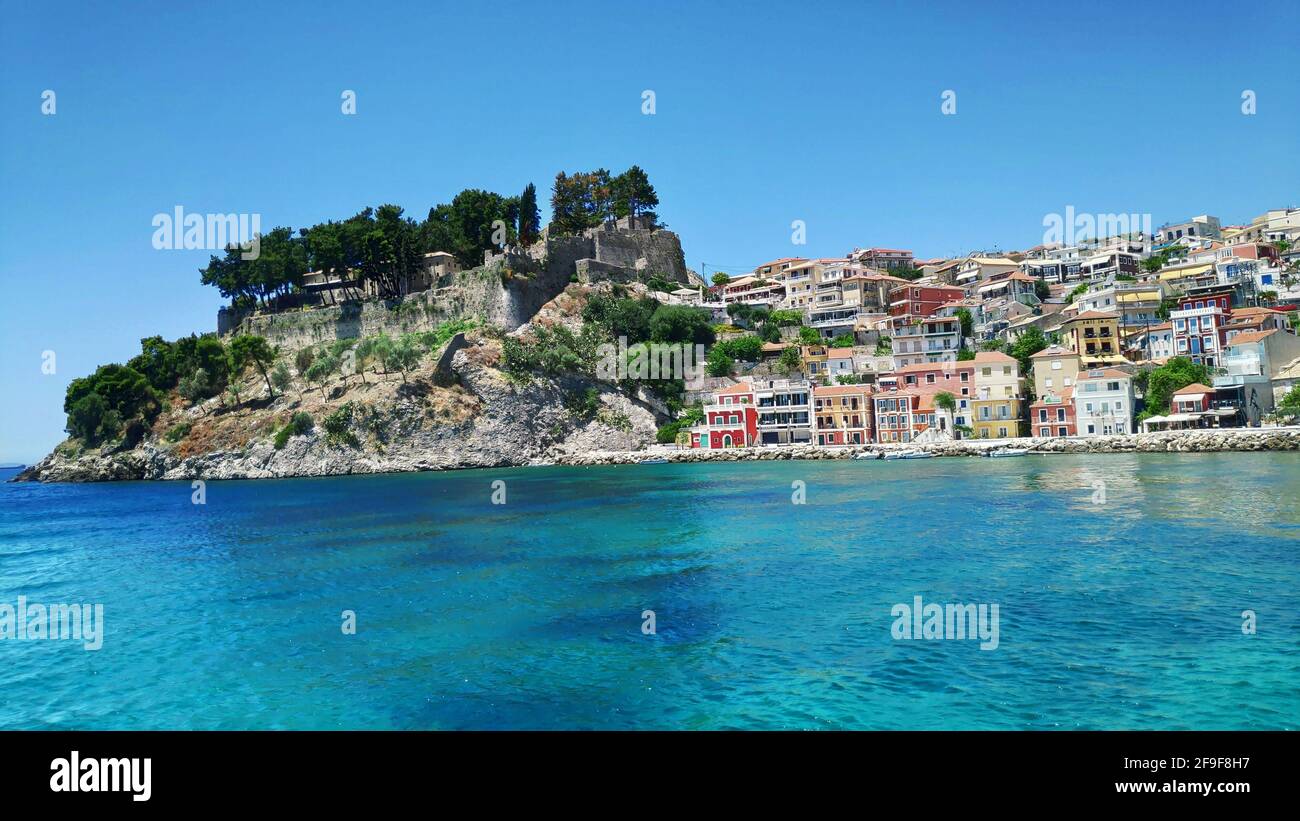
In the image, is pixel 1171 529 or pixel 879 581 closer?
pixel 879 581

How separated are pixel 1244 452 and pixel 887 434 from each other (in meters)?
18.7

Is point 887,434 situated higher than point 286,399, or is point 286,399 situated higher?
point 286,399

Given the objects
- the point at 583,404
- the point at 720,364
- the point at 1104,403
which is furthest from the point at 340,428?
the point at 1104,403

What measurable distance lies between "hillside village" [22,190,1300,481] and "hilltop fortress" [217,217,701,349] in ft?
0.53

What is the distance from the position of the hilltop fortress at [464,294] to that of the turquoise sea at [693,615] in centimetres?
3090

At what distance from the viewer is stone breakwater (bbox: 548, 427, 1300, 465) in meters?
39.0

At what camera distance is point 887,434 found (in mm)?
52094

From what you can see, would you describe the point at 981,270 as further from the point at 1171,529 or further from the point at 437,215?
the point at 1171,529

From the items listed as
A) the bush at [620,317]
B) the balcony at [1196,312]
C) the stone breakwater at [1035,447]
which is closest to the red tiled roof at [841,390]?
the stone breakwater at [1035,447]

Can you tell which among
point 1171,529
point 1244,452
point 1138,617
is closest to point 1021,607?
point 1138,617

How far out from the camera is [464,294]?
187 ft

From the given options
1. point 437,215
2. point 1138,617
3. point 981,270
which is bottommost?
point 1138,617

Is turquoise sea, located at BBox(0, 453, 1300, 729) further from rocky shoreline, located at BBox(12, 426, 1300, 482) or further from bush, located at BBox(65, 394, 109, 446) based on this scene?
bush, located at BBox(65, 394, 109, 446)

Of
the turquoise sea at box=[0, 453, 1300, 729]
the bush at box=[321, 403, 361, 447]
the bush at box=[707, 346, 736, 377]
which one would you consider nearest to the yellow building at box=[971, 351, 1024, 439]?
the bush at box=[707, 346, 736, 377]
